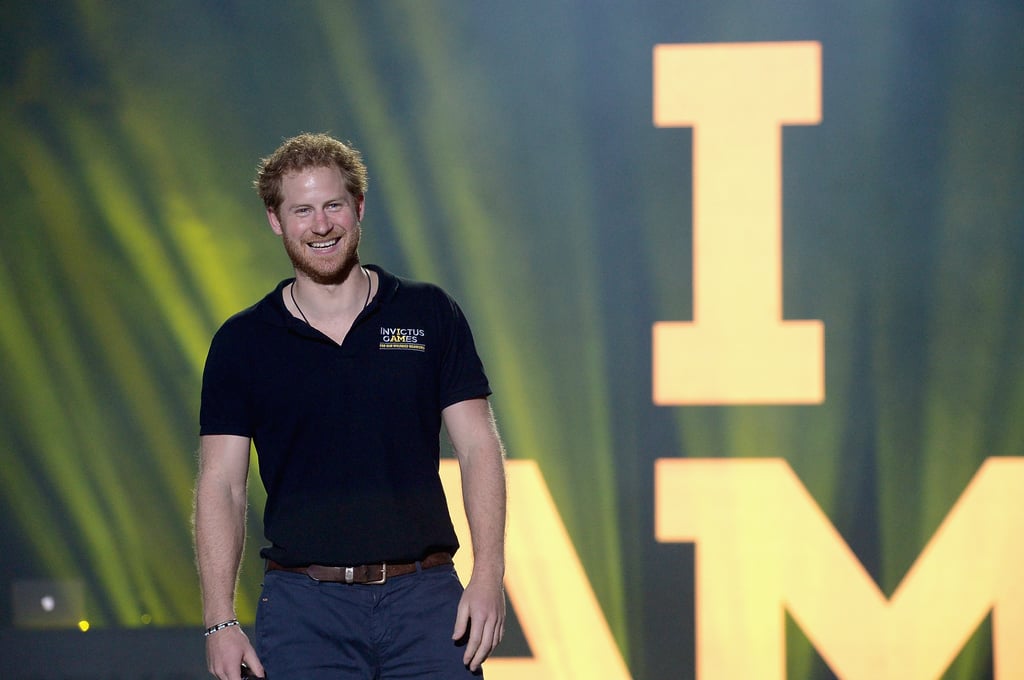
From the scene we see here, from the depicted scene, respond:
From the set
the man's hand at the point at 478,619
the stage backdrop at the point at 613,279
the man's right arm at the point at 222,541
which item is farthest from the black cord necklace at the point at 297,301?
the stage backdrop at the point at 613,279

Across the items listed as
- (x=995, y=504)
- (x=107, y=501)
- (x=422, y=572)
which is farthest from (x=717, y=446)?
(x=107, y=501)

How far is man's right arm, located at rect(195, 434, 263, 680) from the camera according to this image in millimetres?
2006

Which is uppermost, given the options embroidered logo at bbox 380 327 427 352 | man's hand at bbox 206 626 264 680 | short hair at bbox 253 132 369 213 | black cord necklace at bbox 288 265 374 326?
short hair at bbox 253 132 369 213

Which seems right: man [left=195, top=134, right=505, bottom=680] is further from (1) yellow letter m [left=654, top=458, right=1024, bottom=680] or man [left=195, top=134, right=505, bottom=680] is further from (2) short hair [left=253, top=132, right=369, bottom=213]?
(1) yellow letter m [left=654, top=458, right=1024, bottom=680]

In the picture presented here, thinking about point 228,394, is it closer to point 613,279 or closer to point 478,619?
point 478,619

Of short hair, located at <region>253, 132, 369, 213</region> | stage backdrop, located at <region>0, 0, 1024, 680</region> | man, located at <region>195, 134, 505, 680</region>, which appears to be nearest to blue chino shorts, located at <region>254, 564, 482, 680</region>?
man, located at <region>195, 134, 505, 680</region>

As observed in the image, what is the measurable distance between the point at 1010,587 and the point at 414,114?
2013 millimetres

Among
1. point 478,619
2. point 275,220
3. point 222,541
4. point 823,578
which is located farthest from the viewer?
point 823,578

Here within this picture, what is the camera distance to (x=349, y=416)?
207 cm

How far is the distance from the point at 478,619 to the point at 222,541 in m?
0.46

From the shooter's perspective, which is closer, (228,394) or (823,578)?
(228,394)

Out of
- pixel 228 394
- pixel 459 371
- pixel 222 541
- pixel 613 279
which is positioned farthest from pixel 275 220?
pixel 613 279

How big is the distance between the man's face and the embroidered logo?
5.6 inches

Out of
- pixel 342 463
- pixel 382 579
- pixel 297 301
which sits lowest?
pixel 382 579
